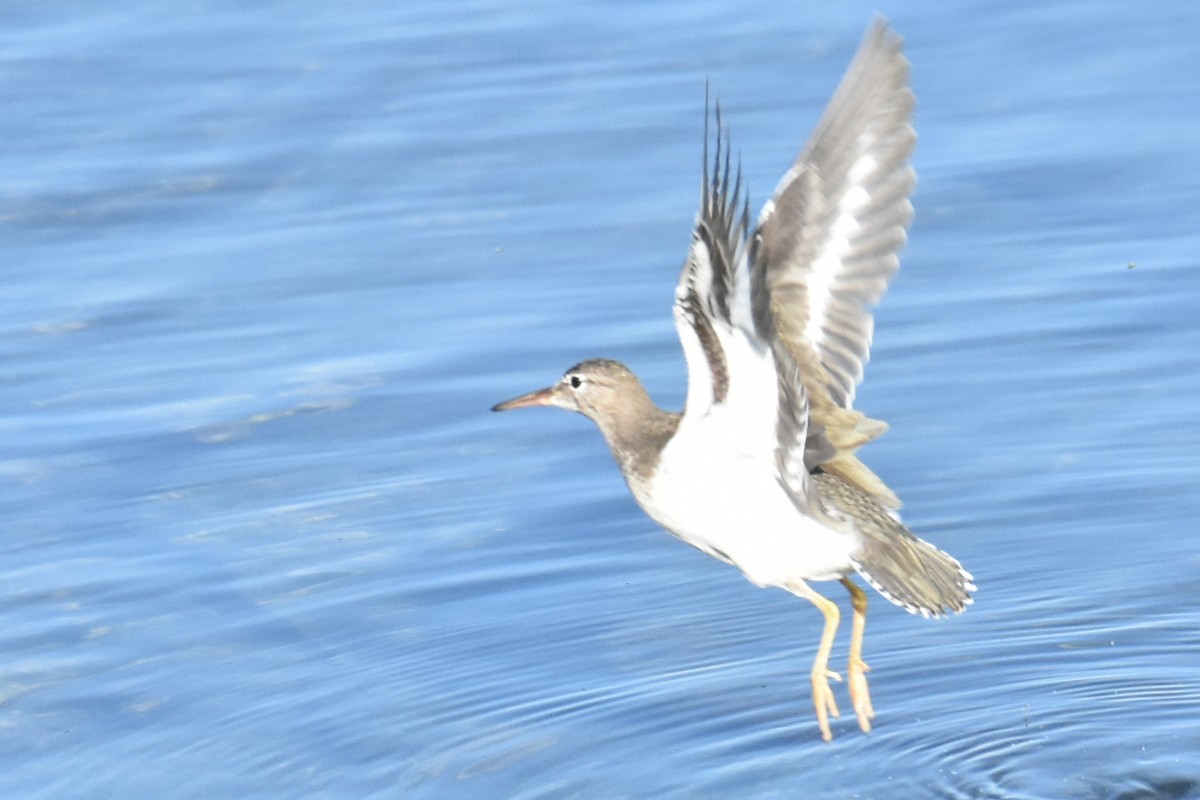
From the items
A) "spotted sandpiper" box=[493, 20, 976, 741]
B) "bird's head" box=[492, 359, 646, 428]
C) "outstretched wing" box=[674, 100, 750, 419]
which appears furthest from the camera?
"bird's head" box=[492, 359, 646, 428]

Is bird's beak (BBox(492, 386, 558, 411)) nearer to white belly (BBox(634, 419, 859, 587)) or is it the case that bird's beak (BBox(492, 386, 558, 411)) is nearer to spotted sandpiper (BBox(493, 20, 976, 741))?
spotted sandpiper (BBox(493, 20, 976, 741))

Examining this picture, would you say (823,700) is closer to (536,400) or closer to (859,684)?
(859,684)

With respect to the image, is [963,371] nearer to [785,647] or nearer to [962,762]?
[785,647]

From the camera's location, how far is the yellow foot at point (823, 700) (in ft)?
22.7

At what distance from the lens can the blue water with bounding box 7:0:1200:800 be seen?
7137mm

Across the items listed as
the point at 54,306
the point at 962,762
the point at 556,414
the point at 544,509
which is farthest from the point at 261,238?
the point at 962,762

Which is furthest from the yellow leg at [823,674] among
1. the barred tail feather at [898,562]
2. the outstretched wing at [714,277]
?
the outstretched wing at [714,277]

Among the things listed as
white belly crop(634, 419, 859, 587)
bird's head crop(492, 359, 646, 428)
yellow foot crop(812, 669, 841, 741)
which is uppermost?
bird's head crop(492, 359, 646, 428)

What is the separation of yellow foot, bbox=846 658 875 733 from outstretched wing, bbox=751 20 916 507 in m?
0.55

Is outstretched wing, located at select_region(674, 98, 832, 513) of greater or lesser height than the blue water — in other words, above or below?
above

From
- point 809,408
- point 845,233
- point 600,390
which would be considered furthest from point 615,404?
point 845,233

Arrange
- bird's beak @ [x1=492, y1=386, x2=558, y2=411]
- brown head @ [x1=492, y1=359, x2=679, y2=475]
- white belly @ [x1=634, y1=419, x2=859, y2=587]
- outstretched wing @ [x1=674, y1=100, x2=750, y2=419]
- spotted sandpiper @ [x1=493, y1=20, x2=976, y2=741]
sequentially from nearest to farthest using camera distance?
1. outstretched wing @ [x1=674, y1=100, x2=750, y2=419]
2. spotted sandpiper @ [x1=493, y1=20, x2=976, y2=741]
3. white belly @ [x1=634, y1=419, x2=859, y2=587]
4. brown head @ [x1=492, y1=359, x2=679, y2=475]
5. bird's beak @ [x1=492, y1=386, x2=558, y2=411]

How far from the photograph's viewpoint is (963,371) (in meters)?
9.20

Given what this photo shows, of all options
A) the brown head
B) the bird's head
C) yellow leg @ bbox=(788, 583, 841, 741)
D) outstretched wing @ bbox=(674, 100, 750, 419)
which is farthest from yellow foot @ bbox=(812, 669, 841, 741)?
outstretched wing @ bbox=(674, 100, 750, 419)
